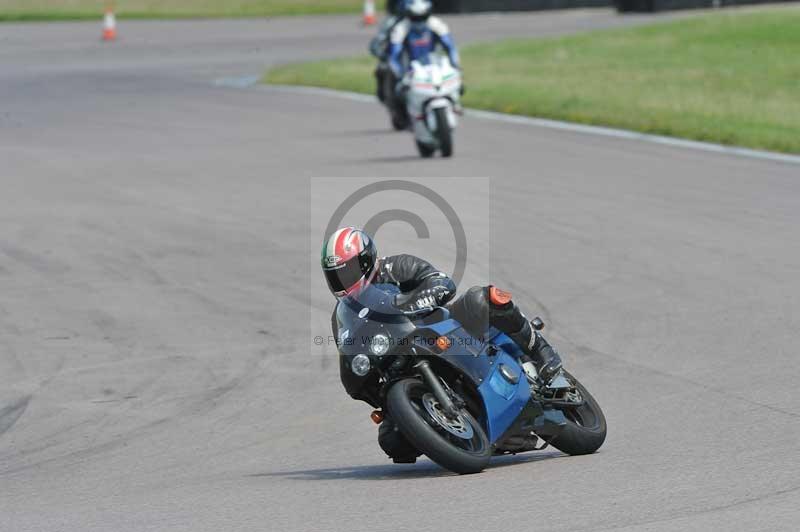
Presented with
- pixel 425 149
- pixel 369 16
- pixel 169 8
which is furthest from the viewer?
pixel 169 8

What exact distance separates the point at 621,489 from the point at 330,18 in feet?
135

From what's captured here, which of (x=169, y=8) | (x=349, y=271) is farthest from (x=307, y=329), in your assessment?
(x=169, y=8)

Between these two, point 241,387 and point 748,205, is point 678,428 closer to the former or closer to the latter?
point 241,387

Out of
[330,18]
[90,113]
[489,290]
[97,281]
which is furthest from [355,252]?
[330,18]

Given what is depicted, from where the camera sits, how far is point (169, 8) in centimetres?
5012

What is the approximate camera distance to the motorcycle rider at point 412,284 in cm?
678

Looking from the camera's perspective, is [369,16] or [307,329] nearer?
[307,329]

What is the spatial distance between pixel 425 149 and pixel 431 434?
12343 millimetres

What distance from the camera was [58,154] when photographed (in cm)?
1972

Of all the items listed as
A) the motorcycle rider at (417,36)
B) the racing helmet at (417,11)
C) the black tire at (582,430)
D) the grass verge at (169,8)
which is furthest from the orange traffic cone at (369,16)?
the black tire at (582,430)

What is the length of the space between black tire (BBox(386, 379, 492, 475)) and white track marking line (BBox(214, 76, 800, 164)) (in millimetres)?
11798

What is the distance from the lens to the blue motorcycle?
664cm

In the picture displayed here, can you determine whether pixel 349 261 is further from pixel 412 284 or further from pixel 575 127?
pixel 575 127

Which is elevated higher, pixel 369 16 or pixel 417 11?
pixel 417 11
